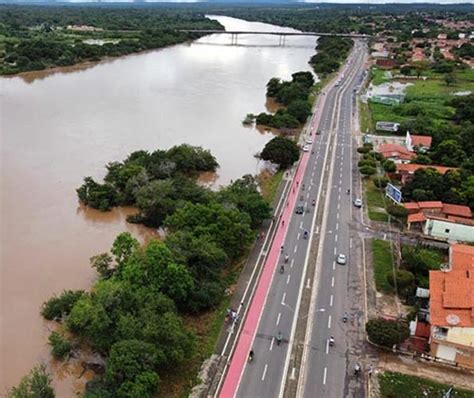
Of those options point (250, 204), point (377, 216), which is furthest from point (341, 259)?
point (377, 216)

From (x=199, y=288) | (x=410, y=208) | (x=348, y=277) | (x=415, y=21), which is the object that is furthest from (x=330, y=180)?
(x=415, y=21)

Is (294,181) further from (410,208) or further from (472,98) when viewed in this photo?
(472,98)

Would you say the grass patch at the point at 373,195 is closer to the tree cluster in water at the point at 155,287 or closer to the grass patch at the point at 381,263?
the grass patch at the point at 381,263

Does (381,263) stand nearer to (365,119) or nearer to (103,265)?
(103,265)

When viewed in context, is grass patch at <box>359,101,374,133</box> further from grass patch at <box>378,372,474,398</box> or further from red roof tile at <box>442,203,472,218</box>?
grass patch at <box>378,372,474,398</box>

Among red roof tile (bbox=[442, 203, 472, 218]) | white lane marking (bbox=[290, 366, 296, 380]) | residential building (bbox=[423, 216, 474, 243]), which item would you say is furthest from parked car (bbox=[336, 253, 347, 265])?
red roof tile (bbox=[442, 203, 472, 218])

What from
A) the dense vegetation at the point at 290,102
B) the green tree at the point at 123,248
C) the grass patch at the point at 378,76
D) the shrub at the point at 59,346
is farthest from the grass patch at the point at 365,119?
the shrub at the point at 59,346
